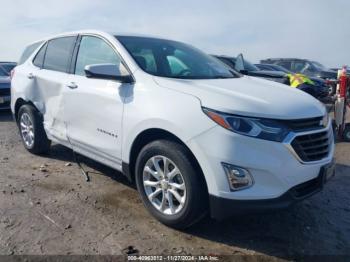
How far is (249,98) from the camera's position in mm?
3043

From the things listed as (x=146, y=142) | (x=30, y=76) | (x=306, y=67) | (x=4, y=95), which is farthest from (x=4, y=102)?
(x=306, y=67)

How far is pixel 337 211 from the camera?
384 cm

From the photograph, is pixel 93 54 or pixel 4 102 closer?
pixel 93 54

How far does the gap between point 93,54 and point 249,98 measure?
1.98m

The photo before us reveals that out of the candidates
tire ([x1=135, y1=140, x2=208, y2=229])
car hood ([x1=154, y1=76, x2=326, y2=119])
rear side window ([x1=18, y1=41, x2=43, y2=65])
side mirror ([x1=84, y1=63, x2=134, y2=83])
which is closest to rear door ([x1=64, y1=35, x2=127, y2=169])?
side mirror ([x1=84, y1=63, x2=134, y2=83])

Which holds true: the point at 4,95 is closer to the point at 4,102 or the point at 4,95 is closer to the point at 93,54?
the point at 4,102

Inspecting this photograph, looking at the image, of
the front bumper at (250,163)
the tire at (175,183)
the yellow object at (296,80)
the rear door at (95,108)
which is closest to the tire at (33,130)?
the rear door at (95,108)

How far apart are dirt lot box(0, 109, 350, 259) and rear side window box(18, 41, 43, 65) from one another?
1.99 m

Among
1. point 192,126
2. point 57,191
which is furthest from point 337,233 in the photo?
point 57,191

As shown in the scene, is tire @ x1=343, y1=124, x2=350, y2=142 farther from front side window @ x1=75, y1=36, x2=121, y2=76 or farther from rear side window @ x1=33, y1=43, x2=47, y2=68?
rear side window @ x1=33, y1=43, x2=47, y2=68

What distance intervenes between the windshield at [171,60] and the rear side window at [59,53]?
2.95 ft

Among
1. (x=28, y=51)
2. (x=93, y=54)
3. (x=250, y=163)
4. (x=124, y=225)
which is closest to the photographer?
(x=250, y=163)

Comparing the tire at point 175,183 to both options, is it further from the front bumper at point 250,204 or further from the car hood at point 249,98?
the car hood at point 249,98

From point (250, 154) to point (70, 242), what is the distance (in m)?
1.61
